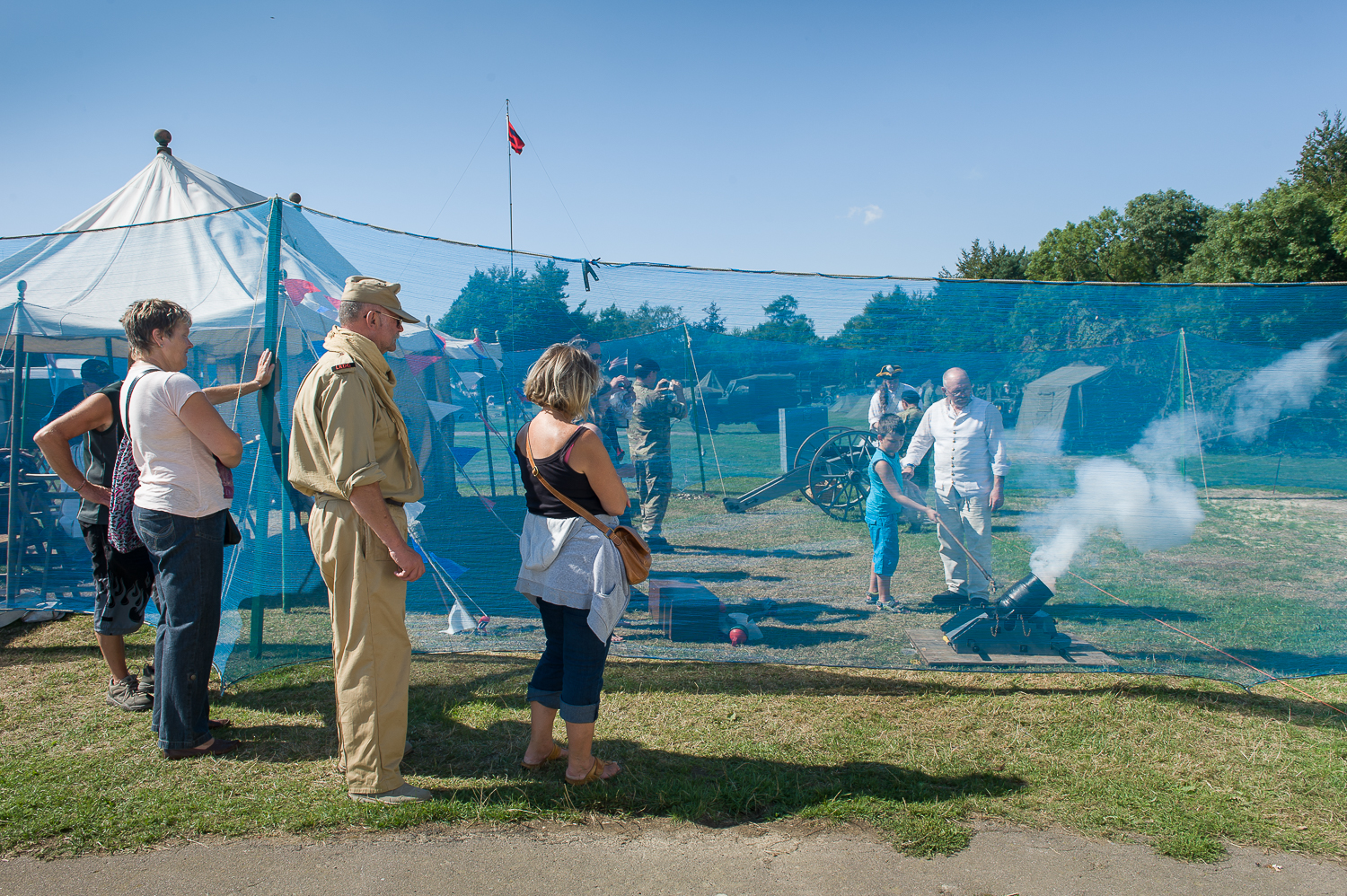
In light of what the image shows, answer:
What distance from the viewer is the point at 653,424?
372 cm

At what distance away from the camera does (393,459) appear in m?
2.53

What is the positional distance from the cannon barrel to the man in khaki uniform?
2.80 m

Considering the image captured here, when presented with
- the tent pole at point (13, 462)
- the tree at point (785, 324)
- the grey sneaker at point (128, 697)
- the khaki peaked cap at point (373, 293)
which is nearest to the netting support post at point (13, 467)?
the tent pole at point (13, 462)

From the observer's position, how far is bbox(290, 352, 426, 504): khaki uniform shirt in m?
2.35

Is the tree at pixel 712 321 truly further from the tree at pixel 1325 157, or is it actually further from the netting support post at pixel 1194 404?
the tree at pixel 1325 157

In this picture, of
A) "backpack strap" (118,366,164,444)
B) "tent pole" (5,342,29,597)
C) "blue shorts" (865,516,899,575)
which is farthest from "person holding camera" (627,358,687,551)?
"tent pole" (5,342,29,597)

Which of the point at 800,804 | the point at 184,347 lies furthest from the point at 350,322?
the point at 800,804

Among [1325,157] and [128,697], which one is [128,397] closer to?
[128,697]

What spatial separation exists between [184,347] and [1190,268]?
3495cm

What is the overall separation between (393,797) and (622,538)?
3.88 ft

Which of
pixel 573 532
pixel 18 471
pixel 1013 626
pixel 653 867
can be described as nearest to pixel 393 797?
pixel 653 867

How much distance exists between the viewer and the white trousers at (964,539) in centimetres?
367

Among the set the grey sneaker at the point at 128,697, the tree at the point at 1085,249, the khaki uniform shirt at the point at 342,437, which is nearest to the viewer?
the khaki uniform shirt at the point at 342,437

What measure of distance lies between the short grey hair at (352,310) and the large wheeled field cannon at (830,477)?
191 centimetres
